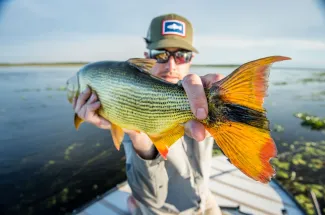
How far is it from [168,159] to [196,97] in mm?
1689

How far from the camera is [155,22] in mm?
3717

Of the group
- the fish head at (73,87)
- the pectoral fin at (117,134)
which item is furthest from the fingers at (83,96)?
the pectoral fin at (117,134)

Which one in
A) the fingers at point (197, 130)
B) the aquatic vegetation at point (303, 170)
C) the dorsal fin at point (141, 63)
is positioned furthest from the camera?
the aquatic vegetation at point (303, 170)

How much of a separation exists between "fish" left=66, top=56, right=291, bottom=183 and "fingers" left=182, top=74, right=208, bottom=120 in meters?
0.04

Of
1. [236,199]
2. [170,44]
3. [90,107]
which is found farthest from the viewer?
[236,199]

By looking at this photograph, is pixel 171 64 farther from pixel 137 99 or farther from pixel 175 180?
pixel 137 99

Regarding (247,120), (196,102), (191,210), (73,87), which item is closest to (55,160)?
(73,87)

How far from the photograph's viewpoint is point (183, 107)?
1.54 meters

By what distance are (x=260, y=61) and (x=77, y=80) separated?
2.05 metres

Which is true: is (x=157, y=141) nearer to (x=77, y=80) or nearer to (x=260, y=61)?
(x=260, y=61)

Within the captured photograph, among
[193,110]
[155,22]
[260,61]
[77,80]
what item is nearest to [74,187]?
[77,80]

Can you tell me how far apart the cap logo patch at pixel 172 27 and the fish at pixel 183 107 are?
1.59 meters

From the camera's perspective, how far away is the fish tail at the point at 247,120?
117 cm

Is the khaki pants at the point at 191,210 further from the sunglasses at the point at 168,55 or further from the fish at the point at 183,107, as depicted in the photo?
the sunglasses at the point at 168,55
